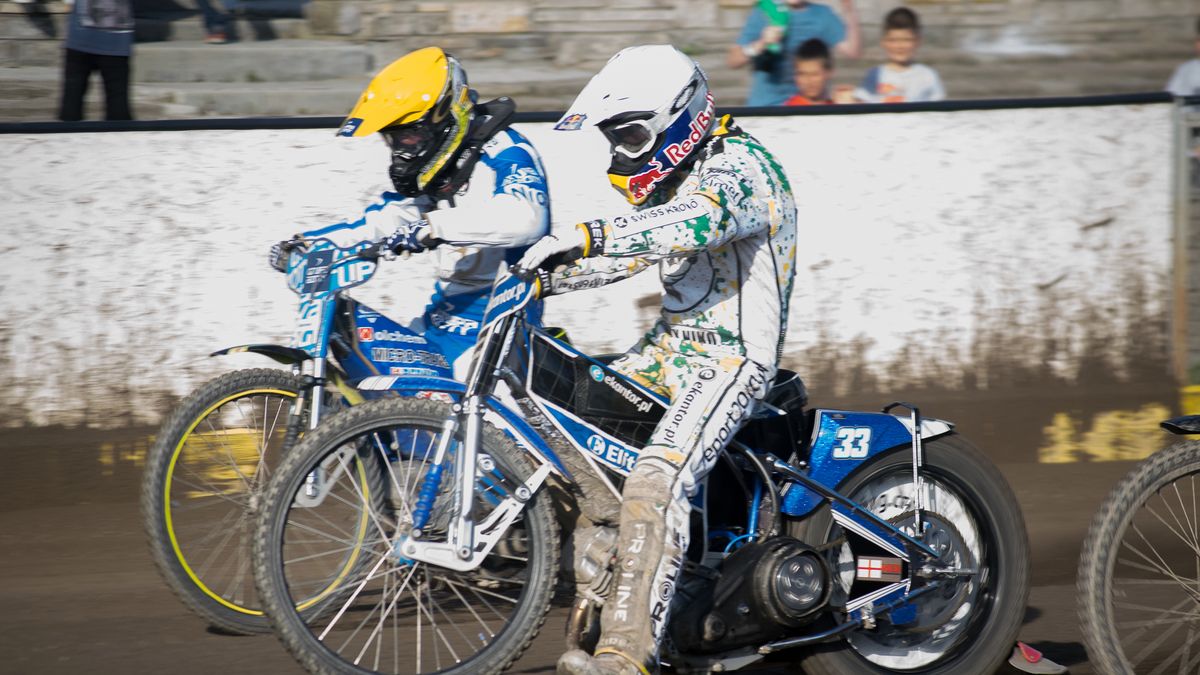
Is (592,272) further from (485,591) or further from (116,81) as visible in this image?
(116,81)

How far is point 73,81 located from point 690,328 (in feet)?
17.3

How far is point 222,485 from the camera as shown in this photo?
4.97 metres

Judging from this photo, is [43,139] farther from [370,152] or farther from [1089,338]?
[1089,338]

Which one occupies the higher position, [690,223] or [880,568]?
[690,223]

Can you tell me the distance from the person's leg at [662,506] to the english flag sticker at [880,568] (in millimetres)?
687

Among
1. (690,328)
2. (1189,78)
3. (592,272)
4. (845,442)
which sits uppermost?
(1189,78)

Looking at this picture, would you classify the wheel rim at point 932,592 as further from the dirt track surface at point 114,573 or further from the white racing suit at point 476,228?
the white racing suit at point 476,228

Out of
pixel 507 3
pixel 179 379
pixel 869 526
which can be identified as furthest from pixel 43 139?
pixel 507 3

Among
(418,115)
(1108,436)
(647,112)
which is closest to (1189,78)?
(1108,436)

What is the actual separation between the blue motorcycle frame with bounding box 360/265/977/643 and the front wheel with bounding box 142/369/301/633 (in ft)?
2.81

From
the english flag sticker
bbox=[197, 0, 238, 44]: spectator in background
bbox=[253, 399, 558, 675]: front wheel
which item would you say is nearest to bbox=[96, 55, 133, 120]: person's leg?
bbox=[197, 0, 238, 44]: spectator in background

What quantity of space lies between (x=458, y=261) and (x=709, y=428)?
1.51 m

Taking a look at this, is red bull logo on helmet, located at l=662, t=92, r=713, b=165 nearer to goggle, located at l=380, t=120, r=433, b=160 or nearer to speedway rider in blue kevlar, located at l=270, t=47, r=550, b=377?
speedway rider in blue kevlar, located at l=270, t=47, r=550, b=377

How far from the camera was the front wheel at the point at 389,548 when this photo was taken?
146 inches
